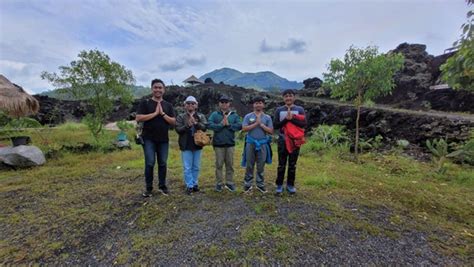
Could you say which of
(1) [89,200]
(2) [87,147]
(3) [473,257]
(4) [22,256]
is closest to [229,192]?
(1) [89,200]

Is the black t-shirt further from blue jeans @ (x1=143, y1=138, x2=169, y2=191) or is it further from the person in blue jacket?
the person in blue jacket

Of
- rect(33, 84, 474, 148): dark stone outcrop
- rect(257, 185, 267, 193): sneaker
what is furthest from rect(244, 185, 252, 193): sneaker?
rect(33, 84, 474, 148): dark stone outcrop

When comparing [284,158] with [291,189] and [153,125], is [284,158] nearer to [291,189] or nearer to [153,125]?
[291,189]

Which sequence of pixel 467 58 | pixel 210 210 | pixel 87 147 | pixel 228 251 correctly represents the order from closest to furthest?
1. pixel 467 58
2. pixel 228 251
3. pixel 210 210
4. pixel 87 147

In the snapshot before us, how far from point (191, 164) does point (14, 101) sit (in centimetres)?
751

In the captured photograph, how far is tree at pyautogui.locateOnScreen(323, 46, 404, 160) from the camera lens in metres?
6.68

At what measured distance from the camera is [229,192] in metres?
4.28

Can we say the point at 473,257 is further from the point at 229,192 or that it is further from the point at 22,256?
the point at 22,256

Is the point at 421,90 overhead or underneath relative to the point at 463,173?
overhead

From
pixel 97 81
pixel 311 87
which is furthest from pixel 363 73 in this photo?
pixel 311 87

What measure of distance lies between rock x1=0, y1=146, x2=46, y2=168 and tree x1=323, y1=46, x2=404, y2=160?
8.21 metres

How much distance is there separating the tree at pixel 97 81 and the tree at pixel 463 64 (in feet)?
30.9

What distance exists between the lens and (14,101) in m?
8.12

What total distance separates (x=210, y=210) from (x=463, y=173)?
587 centimetres
